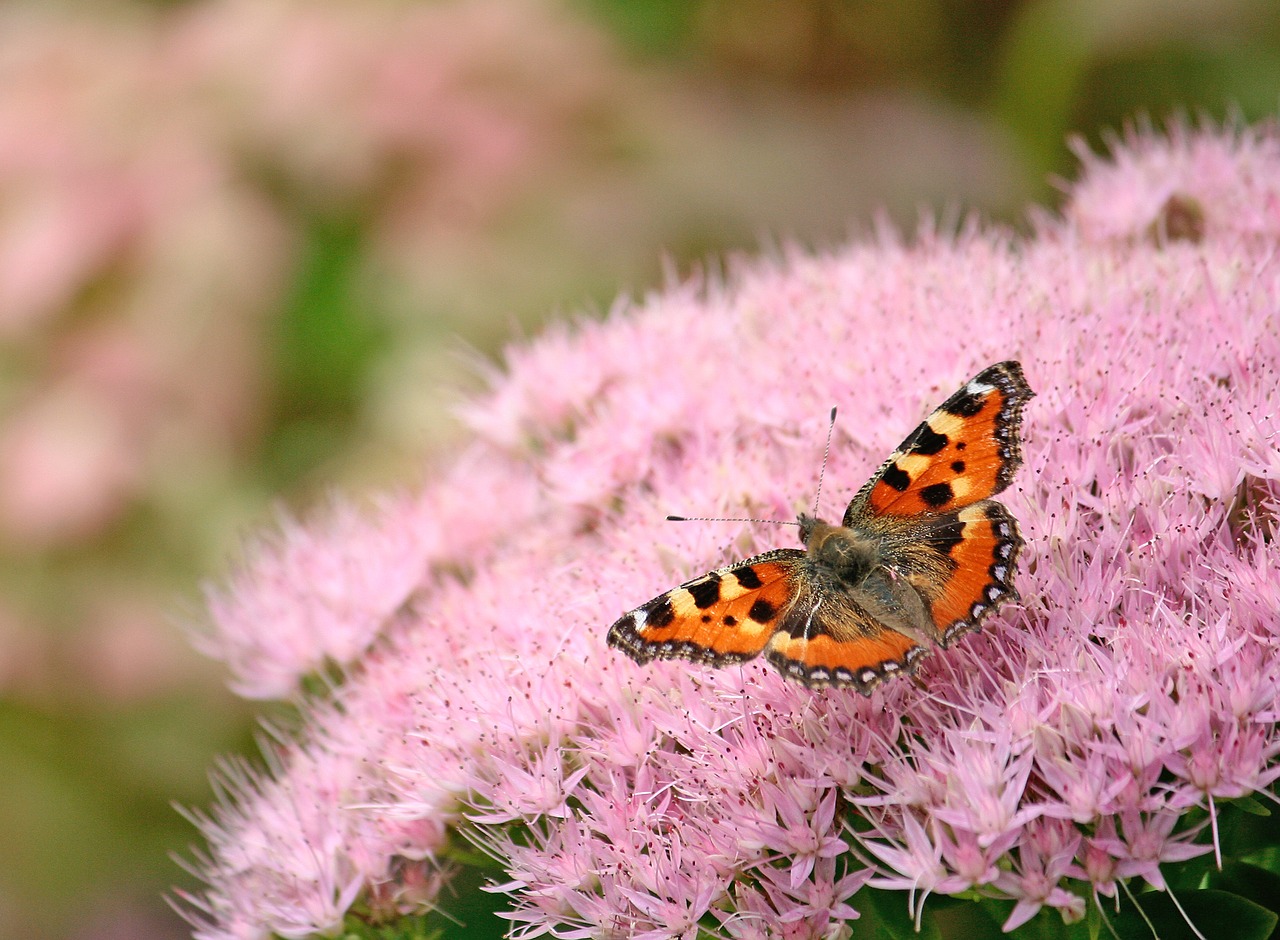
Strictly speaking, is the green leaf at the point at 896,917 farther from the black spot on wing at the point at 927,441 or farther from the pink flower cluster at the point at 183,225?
the pink flower cluster at the point at 183,225

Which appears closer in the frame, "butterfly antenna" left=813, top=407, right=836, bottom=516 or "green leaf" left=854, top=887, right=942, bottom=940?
"green leaf" left=854, top=887, right=942, bottom=940

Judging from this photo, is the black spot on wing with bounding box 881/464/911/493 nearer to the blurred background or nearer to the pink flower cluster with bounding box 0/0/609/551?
the blurred background

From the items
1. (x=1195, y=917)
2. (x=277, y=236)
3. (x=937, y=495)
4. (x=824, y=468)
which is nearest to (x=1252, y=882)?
(x=1195, y=917)

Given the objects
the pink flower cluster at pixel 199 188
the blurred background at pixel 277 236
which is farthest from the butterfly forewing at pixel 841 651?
the pink flower cluster at pixel 199 188

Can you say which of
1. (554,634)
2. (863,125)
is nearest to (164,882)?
(554,634)

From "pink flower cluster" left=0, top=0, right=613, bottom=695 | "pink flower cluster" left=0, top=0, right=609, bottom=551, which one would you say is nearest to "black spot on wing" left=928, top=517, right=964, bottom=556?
"pink flower cluster" left=0, top=0, right=613, bottom=695

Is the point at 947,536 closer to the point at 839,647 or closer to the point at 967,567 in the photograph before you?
the point at 967,567
